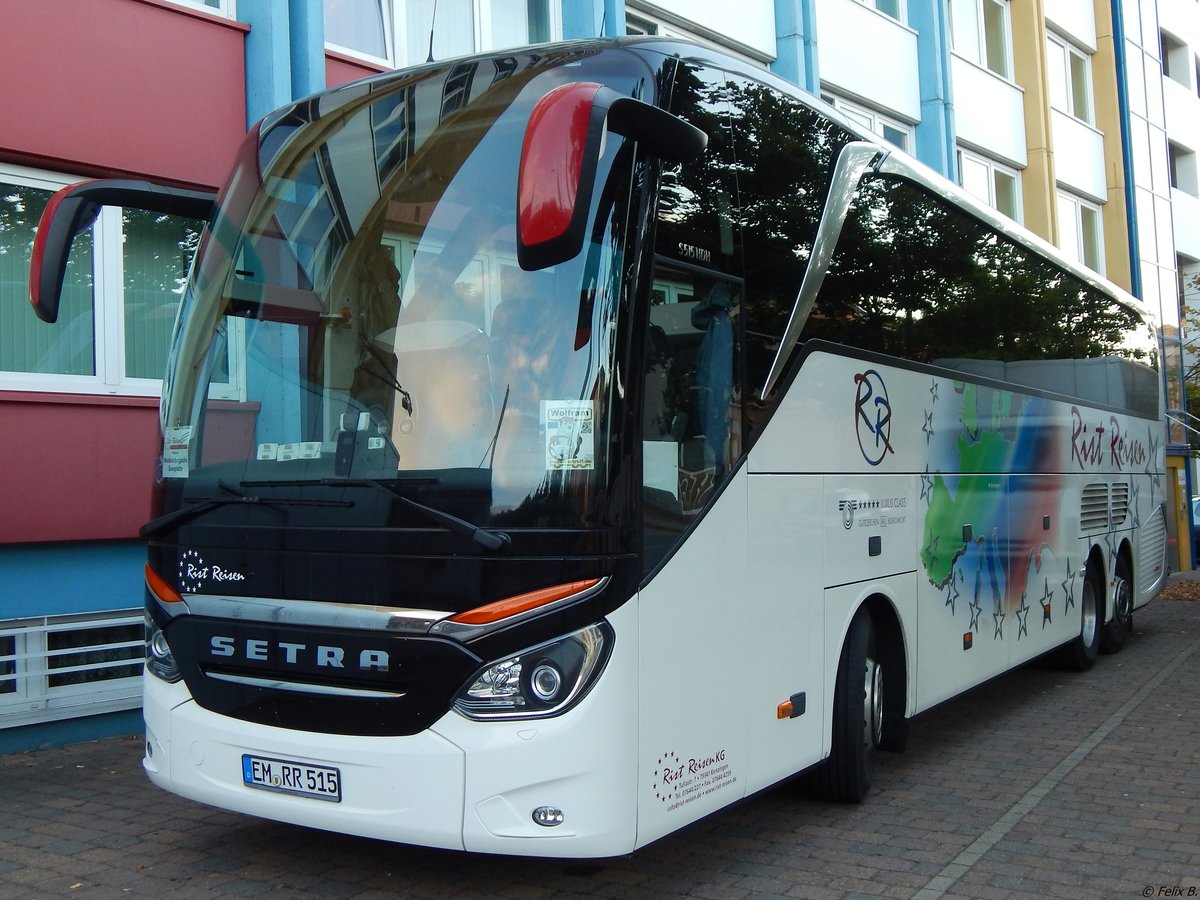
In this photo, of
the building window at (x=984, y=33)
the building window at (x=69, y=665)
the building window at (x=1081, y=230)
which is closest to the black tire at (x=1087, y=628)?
the building window at (x=69, y=665)

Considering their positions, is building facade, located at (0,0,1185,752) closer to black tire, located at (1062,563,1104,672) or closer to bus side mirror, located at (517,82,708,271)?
bus side mirror, located at (517,82,708,271)

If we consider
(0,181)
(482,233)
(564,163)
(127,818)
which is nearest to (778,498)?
(482,233)

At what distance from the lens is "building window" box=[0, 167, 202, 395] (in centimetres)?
848

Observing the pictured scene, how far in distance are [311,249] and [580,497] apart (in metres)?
1.54

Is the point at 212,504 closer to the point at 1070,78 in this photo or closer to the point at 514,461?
the point at 514,461

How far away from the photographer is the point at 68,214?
5438mm

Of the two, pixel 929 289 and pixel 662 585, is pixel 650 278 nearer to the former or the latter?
pixel 662 585

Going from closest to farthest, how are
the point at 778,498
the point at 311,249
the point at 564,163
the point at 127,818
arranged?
the point at 564,163, the point at 311,249, the point at 778,498, the point at 127,818

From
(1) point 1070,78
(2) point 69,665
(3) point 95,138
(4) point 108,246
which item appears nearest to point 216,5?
(3) point 95,138

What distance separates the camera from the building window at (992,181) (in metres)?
23.4

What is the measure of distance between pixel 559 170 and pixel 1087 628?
880cm

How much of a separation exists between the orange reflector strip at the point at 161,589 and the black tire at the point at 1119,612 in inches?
364

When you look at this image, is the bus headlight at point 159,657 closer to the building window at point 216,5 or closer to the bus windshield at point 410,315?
the bus windshield at point 410,315

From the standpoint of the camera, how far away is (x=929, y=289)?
299 inches
